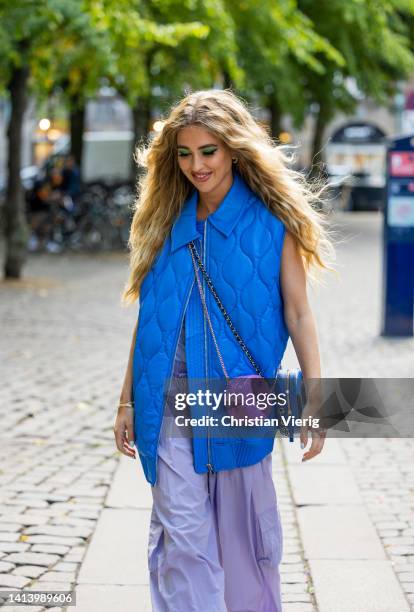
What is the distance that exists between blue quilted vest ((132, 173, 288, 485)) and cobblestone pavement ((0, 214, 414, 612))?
103cm

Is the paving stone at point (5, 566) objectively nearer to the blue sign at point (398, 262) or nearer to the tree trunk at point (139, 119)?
the blue sign at point (398, 262)

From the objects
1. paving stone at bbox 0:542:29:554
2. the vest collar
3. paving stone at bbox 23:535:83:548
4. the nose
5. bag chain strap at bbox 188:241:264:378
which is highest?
the nose

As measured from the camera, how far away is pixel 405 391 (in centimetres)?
828

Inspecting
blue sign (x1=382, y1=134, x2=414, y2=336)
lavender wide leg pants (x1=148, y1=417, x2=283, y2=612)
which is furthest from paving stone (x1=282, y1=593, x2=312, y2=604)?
blue sign (x1=382, y1=134, x2=414, y2=336)

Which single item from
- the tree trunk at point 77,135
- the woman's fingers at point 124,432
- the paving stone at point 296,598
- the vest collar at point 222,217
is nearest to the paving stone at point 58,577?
the paving stone at point 296,598

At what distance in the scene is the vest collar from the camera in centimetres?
330

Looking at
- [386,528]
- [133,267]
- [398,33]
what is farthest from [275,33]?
[133,267]

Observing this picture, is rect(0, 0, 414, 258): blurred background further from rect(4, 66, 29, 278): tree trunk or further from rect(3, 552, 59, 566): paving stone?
rect(3, 552, 59, 566): paving stone

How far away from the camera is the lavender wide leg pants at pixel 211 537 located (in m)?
3.18

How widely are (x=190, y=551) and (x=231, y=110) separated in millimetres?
1229

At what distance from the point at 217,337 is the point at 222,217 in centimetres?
35

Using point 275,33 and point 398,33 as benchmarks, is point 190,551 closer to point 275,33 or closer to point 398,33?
point 275,33

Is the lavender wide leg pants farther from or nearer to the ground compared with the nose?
nearer to the ground

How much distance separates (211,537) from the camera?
3254 mm
